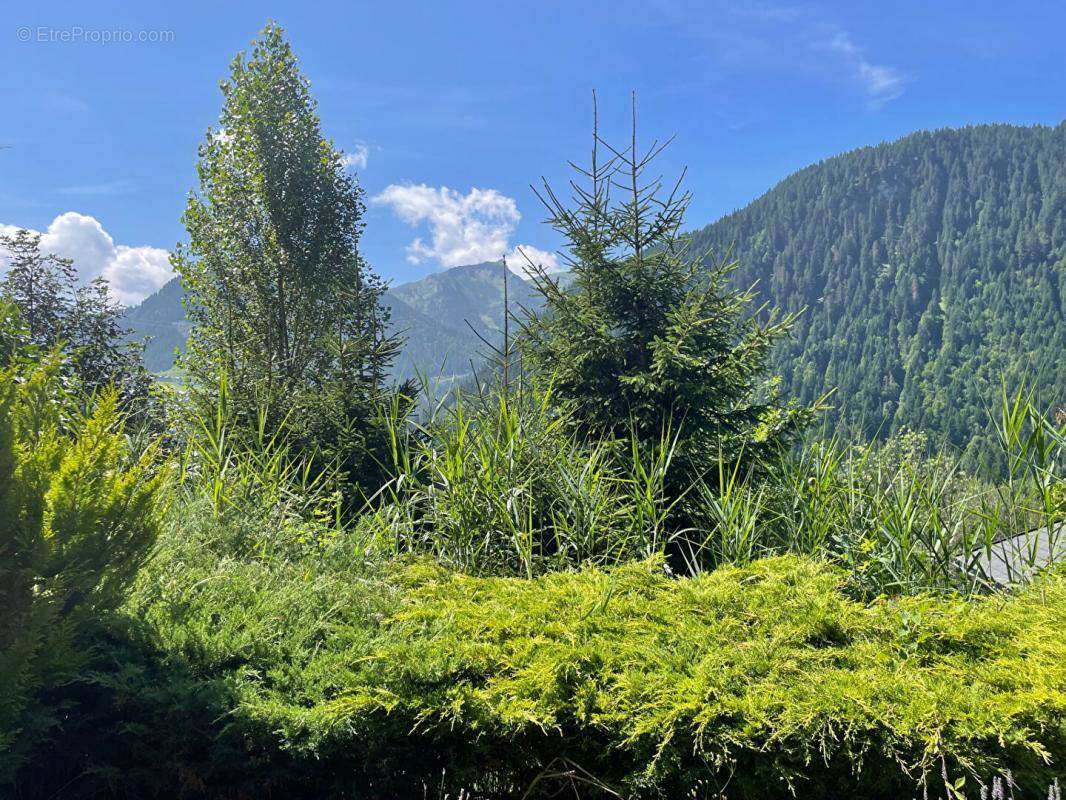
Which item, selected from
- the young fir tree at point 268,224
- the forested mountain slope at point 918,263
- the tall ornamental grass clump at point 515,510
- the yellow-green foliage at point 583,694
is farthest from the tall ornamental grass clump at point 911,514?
the forested mountain slope at point 918,263

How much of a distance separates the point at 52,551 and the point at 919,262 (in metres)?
186

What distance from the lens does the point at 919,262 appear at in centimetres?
15888

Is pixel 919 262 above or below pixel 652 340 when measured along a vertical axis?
above

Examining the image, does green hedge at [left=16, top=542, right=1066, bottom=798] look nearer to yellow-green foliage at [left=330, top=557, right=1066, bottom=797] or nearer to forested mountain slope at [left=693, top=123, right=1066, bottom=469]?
yellow-green foliage at [left=330, top=557, right=1066, bottom=797]

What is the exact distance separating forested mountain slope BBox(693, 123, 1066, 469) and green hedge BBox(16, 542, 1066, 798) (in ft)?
351

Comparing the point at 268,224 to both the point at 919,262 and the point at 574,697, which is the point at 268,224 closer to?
the point at 574,697

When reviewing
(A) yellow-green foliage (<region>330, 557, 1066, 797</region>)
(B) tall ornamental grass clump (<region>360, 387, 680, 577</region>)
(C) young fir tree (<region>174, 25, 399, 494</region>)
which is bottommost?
(A) yellow-green foliage (<region>330, 557, 1066, 797</region>)

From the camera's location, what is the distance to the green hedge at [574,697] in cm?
167

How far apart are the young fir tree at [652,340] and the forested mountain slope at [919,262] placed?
103971 millimetres

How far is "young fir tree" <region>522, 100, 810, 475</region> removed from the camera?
4.98 metres

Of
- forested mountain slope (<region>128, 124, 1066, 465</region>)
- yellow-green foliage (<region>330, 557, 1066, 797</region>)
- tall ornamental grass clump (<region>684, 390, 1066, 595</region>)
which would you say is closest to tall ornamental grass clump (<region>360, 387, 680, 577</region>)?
tall ornamental grass clump (<region>684, 390, 1066, 595</region>)

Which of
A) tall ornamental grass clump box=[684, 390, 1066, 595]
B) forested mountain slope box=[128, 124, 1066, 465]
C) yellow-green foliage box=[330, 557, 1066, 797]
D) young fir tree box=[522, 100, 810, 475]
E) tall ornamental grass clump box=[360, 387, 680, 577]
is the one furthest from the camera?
forested mountain slope box=[128, 124, 1066, 465]

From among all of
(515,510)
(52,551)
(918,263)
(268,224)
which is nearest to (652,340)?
(515,510)

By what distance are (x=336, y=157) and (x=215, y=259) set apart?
3262 millimetres
